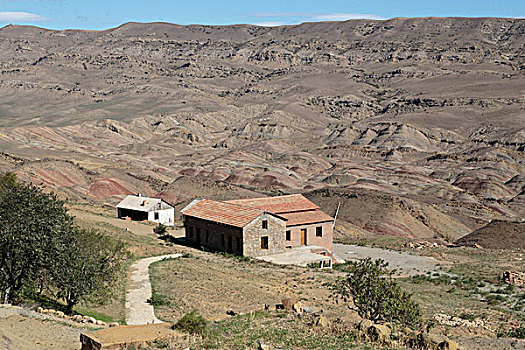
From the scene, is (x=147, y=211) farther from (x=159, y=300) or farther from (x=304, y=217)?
(x=159, y=300)

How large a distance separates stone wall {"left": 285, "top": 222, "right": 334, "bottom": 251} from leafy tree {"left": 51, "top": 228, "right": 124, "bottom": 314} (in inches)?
766

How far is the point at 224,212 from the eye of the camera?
38906 millimetres

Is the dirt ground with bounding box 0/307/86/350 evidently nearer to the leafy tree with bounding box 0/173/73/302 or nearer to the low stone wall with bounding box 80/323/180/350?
the low stone wall with bounding box 80/323/180/350

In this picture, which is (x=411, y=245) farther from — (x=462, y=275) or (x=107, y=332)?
(x=107, y=332)

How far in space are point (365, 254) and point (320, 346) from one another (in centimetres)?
2863

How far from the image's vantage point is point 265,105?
192875 millimetres

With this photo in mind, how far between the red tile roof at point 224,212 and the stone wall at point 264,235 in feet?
1.46

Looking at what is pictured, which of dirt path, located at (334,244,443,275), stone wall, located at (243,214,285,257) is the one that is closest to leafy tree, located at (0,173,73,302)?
stone wall, located at (243,214,285,257)

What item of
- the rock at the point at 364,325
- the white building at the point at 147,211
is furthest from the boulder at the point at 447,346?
the white building at the point at 147,211

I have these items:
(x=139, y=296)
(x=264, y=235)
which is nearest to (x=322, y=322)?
(x=139, y=296)

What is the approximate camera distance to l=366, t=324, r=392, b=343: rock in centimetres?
1500

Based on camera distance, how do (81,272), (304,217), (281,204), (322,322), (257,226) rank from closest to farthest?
1. (322,322)
2. (81,272)
3. (257,226)
4. (304,217)
5. (281,204)

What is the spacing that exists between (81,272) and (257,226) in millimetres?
17790

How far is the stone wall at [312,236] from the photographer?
39812mm
